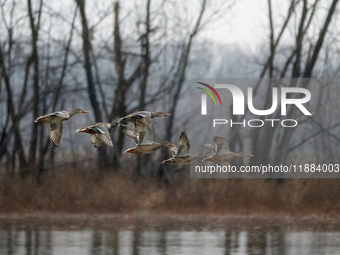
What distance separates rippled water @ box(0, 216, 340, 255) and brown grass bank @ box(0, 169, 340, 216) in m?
0.14

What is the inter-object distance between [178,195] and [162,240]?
37cm

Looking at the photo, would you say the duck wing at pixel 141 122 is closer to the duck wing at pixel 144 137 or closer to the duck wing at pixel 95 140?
the duck wing at pixel 144 137

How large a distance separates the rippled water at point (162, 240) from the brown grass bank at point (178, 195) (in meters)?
0.14

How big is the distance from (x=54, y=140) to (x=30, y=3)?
1.72 m

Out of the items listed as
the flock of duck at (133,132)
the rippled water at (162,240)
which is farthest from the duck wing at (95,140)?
the rippled water at (162,240)

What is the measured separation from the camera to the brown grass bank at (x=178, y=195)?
12.7 ft

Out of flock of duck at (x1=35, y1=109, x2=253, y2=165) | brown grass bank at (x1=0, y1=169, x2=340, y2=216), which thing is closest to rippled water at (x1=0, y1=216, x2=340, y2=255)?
brown grass bank at (x1=0, y1=169, x2=340, y2=216)

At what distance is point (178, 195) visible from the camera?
388 centimetres

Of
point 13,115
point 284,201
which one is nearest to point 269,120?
point 284,201

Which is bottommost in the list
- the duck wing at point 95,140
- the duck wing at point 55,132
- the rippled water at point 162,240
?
the rippled water at point 162,240

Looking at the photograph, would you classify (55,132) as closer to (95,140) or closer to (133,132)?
(95,140)

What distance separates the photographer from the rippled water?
11.5 ft

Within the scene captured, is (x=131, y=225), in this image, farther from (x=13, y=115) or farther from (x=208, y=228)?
(x=13, y=115)

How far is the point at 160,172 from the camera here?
3.93 metres
